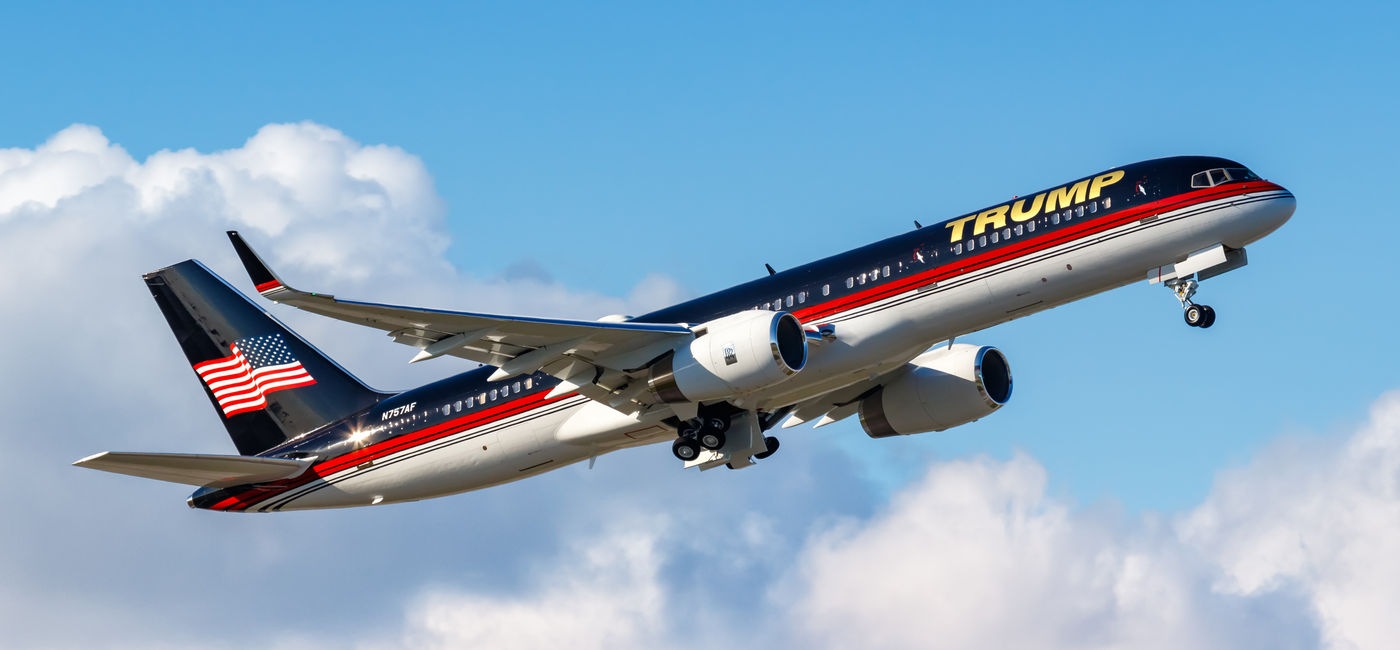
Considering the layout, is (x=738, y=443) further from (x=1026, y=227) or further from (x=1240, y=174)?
(x=1240, y=174)

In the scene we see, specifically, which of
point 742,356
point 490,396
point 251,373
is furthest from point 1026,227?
point 251,373

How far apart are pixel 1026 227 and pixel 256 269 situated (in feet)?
59.2

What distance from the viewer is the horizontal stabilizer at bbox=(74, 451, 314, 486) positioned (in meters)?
38.5

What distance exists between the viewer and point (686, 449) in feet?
134

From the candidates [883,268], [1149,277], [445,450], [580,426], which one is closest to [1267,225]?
[1149,277]

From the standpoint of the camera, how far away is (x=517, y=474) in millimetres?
42125

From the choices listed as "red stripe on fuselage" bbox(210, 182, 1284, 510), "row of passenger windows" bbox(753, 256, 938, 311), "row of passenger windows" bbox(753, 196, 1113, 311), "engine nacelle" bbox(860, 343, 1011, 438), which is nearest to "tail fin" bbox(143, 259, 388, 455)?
"red stripe on fuselage" bbox(210, 182, 1284, 510)

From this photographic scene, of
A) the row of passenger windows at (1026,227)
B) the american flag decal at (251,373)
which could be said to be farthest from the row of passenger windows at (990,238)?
the american flag decal at (251,373)

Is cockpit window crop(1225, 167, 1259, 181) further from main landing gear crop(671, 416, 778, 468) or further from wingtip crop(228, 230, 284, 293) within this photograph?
wingtip crop(228, 230, 284, 293)

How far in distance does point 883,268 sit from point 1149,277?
6456 millimetres

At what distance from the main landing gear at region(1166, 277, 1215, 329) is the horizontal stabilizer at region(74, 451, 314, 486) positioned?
2435 centimetres

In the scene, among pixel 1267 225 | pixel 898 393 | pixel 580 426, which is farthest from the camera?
pixel 898 393

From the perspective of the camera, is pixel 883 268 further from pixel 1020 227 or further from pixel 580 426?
pixel 580 426

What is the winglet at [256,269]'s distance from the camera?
32.7 m
